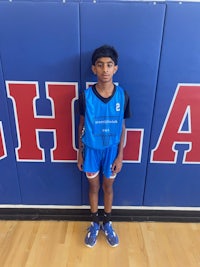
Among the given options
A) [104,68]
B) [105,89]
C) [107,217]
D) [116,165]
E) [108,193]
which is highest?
[104,68]

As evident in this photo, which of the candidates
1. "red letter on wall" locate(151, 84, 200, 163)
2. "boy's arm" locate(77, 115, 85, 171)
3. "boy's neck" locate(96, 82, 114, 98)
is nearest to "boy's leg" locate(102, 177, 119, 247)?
"boy's arm" locate(77, 115, 85, 171)

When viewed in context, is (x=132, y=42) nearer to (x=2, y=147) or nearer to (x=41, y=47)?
(x=41, y=47)

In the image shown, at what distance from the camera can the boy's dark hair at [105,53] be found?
111cm

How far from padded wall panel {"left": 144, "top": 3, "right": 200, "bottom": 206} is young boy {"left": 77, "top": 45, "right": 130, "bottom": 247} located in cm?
26

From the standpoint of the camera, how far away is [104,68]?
1.12 meters

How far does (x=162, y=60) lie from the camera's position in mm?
1251

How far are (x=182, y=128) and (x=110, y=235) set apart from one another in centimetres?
80

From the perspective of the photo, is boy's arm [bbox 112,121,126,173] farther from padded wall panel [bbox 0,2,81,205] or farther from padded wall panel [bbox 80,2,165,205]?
padded wall panel [bbox 0,2,81,205]

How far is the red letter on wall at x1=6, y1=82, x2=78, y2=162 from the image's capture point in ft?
4.35

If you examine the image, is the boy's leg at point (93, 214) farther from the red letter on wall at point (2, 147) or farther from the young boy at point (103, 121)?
the red letter on wall at point (2, 147)

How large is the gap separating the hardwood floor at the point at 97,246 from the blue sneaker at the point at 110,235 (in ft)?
0.11

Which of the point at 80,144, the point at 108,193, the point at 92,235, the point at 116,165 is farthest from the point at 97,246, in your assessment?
the point at 80,144

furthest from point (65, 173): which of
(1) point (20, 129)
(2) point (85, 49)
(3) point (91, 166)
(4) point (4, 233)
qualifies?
(2) point (85, 49)

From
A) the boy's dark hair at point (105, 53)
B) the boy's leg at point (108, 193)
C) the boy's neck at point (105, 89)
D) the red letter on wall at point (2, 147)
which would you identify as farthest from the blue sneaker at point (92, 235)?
the boy's dark hair at point (105, 53)
